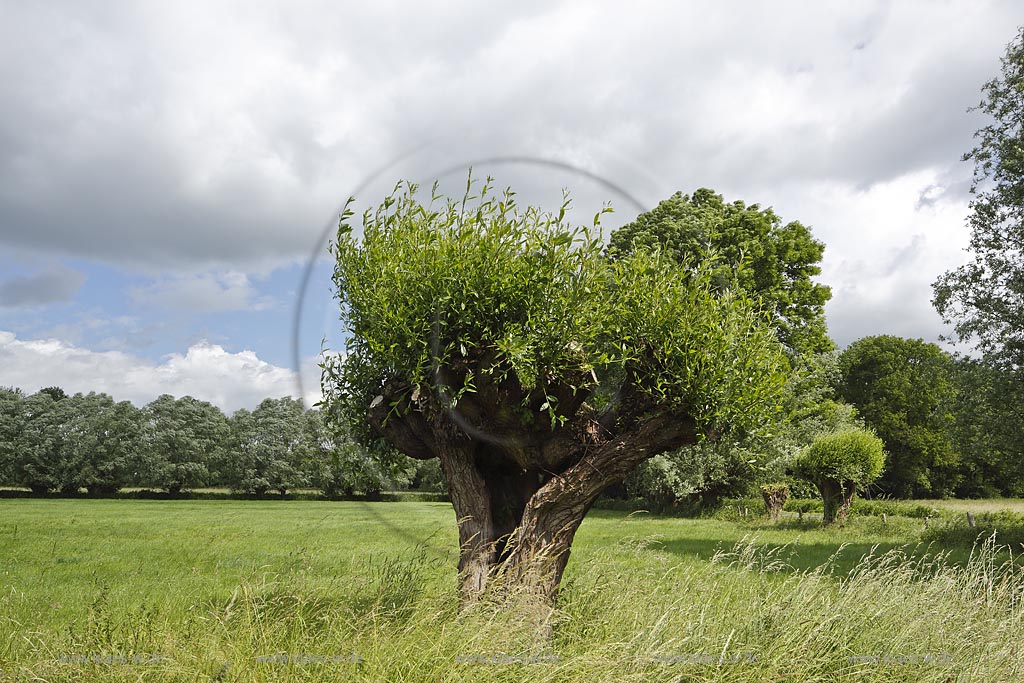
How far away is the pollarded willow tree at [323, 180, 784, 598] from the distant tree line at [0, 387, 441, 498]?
1543 inches

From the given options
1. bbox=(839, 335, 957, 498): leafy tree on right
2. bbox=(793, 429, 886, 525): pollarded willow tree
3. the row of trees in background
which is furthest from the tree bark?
bbox=(839, 335, 957, 498): leafy tree on right

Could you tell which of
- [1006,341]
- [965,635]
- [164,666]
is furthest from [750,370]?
[1006,341]

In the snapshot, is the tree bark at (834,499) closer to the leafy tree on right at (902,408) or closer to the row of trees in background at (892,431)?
the row of trees in background at (892,431)

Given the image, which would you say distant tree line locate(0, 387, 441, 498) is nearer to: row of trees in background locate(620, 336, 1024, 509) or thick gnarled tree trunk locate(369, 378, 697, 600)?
row of trees in background locate(620, 336, 1024, 509)

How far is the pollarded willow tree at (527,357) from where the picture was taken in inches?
284

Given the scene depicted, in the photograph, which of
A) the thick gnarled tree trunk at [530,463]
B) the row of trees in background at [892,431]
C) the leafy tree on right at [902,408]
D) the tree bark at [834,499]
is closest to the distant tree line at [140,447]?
the row of trees in background at [892,431]

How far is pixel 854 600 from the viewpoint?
24.4ft

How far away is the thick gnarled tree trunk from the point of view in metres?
7.82

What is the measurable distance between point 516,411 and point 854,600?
408cm

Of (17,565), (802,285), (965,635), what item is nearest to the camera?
(965,635)

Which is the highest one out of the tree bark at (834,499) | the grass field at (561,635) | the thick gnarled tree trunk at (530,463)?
the thick gnarled tree trunk at (530,463)

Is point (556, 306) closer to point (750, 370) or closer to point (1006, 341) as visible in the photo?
point (750, 370)

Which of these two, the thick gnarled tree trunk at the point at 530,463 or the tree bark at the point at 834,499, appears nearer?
the thick gnarled tree trunk at the point at 530,463

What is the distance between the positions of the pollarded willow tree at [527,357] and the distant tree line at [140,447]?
129 ft
